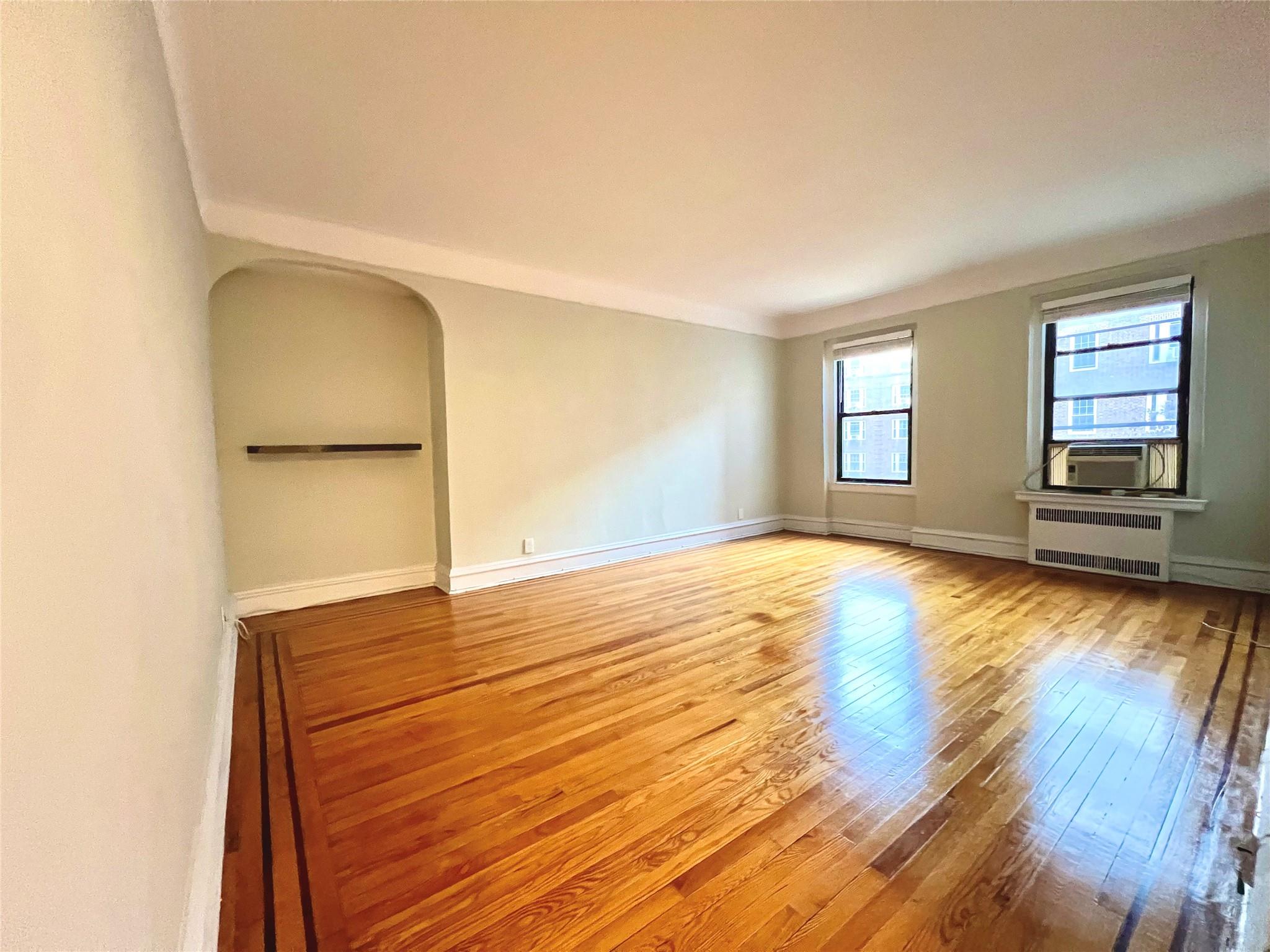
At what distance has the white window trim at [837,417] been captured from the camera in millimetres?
5402

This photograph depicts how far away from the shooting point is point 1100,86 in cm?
227

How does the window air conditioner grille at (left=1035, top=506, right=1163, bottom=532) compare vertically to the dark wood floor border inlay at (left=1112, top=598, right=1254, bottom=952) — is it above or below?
above

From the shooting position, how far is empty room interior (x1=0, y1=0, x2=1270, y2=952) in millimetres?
907

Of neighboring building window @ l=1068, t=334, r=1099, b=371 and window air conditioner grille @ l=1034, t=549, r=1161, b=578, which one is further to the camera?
neighboring building window @ l=1068, t=334, r=1099, b=371

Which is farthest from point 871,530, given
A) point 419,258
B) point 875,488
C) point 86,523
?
point 86,523

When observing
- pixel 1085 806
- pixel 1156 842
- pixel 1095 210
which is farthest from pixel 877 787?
pixel 1095 210

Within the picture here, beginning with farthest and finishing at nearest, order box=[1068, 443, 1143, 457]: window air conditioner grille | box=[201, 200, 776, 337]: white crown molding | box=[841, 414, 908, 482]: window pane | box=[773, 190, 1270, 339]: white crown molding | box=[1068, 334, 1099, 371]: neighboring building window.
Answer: box=[841, 414, 908, 482]: window pane → box=[1068, 334, 1099, 371]: neighboring building window → box=[1068, 443, 1143, 457]: window air conditioner grille → box=[773, 190, 1270, 339]: white crown molding → box=[201, 200, 776, 337]: white crown molding

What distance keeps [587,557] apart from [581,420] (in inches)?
51.6

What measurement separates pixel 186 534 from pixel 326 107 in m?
1.99

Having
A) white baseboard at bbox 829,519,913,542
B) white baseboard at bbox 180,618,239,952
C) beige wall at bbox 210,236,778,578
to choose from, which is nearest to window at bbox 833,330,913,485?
white baseboard at bbox 829,519,913,542

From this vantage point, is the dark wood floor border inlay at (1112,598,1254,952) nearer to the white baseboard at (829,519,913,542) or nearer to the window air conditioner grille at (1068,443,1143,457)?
the window air conditioner grille at (1068,443,1143,457)

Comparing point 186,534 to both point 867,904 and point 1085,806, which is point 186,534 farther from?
point 1085,806

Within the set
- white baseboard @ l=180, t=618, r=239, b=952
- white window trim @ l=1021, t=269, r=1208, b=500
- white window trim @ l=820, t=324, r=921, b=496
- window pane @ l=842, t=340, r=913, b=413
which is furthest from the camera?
window pane @ l=842, t=340, r=913, b=413

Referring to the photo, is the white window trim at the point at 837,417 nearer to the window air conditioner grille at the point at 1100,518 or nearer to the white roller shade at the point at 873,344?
the white roller shade at the point at 873,344
